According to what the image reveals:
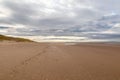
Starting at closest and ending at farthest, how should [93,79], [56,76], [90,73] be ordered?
[93,79] → [56,76] → [90,73]

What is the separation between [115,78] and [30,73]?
3808mm

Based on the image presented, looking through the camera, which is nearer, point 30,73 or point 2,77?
point 2,77

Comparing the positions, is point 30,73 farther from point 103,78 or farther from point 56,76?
point 103,78

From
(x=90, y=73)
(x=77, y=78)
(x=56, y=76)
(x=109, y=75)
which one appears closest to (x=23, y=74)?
(x=56, y=76)

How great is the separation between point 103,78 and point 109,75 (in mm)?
626

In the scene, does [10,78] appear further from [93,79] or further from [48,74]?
[93,79]

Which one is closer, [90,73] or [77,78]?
[77,78]

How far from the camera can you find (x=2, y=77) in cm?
791

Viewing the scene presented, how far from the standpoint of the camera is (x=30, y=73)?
8.66 meters

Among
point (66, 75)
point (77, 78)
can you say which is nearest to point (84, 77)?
point (77, 78)

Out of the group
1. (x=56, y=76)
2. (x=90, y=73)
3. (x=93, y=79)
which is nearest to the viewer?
(x=93, y=79)

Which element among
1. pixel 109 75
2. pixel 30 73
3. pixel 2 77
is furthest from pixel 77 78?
pixel 2 77

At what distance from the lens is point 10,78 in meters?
7.71

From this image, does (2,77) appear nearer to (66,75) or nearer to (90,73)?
(66,75)
